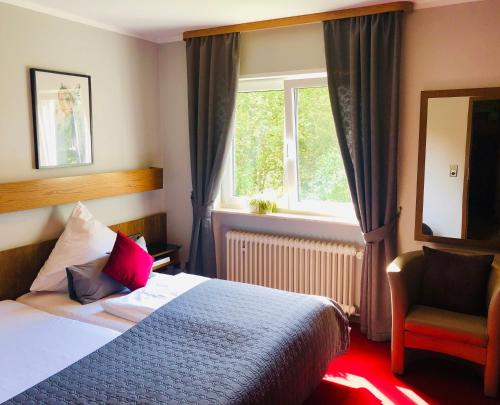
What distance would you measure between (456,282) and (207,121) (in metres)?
2.35

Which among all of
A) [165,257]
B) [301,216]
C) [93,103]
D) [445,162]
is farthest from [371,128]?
[93,103]

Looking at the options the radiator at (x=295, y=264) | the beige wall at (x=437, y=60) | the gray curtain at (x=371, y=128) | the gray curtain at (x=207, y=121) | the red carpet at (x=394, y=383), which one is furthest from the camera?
the gray curtain at (x=207, y=121)

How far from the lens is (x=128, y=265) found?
3.07 meters

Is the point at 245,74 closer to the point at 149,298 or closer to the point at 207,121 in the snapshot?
the point at 207,121

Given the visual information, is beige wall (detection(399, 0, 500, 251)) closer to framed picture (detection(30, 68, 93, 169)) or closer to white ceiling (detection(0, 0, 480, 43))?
white ceiling (detection(0, 0, 480, 43))

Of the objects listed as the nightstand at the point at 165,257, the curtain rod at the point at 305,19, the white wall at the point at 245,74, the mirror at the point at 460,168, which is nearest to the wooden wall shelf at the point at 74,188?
the white wall at the point at 245,74

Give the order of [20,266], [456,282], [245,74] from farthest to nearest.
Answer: [245,74]
[20,266]
[456,282]

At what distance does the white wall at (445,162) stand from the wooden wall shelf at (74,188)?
2370 mm

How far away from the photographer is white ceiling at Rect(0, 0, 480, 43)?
10.3 ft

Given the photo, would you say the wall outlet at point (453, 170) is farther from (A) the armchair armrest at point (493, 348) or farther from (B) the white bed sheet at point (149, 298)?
(B) the white bed sheet at point (149, 298)

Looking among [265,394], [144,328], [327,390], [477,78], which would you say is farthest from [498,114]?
[144,328]

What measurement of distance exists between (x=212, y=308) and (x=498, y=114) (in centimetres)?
222

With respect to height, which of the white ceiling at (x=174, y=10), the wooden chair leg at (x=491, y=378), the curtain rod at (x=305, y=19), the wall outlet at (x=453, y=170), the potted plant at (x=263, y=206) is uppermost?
the white ceiling at (x=174, y=10)

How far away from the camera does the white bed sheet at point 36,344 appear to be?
2.04m
